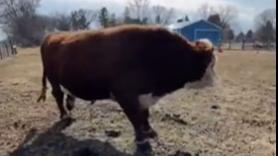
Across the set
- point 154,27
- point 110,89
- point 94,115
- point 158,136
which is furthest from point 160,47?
point 94,115

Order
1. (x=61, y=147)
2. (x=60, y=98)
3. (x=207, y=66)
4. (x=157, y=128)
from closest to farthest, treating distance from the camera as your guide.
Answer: (x=207, y=66) < (x=61, y=147) < (x=157, y=128) < (x=60, y=98)

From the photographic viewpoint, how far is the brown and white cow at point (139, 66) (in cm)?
540

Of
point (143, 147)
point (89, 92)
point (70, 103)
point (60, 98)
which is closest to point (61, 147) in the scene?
point (89, 92)

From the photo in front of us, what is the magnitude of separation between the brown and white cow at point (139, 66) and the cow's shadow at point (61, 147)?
39cm

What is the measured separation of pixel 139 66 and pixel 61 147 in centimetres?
121

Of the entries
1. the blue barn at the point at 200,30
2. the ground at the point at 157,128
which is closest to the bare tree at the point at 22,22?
the blue barn at the point at 200,30

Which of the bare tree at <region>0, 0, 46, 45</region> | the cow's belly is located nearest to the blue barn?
the bare tree at <region>0, 0, 46, 45</region>

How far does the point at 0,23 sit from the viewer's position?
5731cm

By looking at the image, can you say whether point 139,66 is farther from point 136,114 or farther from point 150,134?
point 150,134

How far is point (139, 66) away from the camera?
5.46 m

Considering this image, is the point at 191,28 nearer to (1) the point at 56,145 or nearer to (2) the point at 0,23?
(2) the point at 0,23

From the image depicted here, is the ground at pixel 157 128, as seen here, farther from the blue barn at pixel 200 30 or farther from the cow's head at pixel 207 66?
the blue barn at pixel 200 30

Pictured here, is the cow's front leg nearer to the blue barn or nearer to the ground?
the ground

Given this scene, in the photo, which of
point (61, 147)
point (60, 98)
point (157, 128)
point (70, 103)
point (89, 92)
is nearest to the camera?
point (61, 147)
